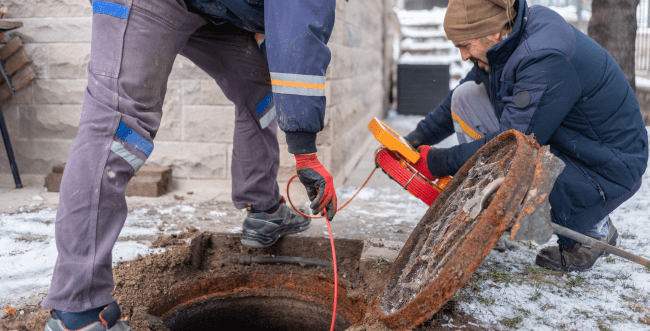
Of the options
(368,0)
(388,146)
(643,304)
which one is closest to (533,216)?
(643,304)

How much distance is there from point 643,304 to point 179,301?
5.93ft

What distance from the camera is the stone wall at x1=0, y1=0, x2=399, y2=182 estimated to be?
3.26 m

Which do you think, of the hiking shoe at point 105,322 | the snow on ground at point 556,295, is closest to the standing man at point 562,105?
the snow on ground at point 556,295

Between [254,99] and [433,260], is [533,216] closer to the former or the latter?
[433,260]

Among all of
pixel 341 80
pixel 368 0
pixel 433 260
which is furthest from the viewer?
pixel 368 0

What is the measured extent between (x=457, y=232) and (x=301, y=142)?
605 mm

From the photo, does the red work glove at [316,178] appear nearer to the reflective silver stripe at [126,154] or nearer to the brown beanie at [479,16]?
the reflective silver stripe at [126,154]

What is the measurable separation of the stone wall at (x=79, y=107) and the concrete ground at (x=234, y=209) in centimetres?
14

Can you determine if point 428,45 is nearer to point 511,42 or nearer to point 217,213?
point 217,213

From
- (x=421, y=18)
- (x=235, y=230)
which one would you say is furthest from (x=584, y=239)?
(x=421, y=18)

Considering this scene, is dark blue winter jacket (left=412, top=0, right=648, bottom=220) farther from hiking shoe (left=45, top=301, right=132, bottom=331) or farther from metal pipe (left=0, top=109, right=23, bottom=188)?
metal pipe (left=0, top=109, right=23, bottom=188)

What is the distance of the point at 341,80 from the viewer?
369 centimetres

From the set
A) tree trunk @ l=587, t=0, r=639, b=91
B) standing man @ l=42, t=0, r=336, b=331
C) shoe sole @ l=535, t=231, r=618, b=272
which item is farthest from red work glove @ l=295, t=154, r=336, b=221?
tree trunk @ l=587, t=0, r=639, b=91

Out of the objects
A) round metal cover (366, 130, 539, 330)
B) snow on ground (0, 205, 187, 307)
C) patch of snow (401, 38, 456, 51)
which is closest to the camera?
round metal cover (366, 130, 539, 330)
